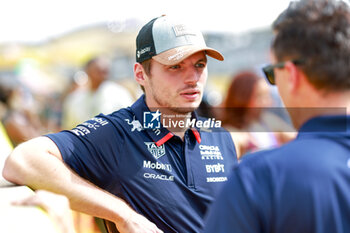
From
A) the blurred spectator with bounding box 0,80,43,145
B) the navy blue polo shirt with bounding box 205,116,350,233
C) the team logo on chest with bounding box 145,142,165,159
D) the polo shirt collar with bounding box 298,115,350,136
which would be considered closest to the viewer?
the navy blue polo shirt with bounding box 205,116,350,233

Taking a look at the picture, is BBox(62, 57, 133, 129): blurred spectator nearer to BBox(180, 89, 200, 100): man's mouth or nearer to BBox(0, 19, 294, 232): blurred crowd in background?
BBox(0, 19, 294, 232): blurred crowd in background

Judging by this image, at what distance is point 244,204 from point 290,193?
0.41 ft

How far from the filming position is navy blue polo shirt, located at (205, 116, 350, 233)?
3.61 feet

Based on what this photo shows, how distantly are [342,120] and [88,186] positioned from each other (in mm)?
1223

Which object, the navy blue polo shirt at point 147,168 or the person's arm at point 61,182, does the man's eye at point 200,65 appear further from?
the person's arm at point 61,182

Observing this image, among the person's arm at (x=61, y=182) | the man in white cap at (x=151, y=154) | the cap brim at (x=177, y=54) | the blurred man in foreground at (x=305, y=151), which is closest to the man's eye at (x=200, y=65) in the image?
the man in white cap at (x=151, y=154)

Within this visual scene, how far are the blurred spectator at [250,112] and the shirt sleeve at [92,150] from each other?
1932mm

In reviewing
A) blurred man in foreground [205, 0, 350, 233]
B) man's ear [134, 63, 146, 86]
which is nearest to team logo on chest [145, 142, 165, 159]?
man's ear [134, 63, 146, 86]

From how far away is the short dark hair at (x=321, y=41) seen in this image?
1.19 metres

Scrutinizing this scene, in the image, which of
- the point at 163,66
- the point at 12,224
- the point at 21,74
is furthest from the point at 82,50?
the point at 12,224

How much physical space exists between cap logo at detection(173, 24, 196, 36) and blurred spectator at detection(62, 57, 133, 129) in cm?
338

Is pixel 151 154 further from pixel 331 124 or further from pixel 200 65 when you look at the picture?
pixel 331 124

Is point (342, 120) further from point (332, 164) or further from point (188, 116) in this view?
point (188, 116)

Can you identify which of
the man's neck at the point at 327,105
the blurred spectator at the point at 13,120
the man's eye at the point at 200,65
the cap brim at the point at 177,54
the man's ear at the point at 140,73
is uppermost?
the cap brim at the point at 177,54
